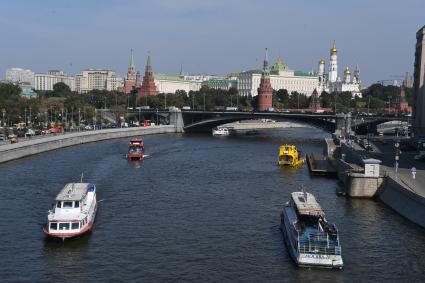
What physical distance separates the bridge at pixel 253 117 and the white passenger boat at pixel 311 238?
6473 cm

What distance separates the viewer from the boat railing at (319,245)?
2412 cm

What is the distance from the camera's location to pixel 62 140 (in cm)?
6888

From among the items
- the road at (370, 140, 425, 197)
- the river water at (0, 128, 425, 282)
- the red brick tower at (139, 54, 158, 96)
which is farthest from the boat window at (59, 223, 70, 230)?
the red brick tower at (139, 54, 158, 96)

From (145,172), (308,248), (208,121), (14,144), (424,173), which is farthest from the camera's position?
(208,121)

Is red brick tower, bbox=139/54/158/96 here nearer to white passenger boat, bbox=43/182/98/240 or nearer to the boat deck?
white passenger boat, bbox=43/182/98/240

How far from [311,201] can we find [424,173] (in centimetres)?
1440

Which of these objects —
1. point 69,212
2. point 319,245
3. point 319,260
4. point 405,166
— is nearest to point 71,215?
point 69,212

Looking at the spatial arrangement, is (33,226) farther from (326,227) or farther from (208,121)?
(208,121)

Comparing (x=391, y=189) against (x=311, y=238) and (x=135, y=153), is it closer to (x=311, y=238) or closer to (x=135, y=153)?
(x=311, y=238)

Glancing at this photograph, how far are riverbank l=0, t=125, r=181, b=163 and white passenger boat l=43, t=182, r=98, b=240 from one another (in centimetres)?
2303

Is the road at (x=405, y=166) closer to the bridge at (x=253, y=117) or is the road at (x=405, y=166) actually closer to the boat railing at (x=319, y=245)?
the boat railing at (x=319, y=245)

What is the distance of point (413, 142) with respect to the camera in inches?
2613

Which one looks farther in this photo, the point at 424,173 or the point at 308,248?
the point at 424,173

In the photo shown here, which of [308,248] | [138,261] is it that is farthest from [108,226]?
[308,248]
